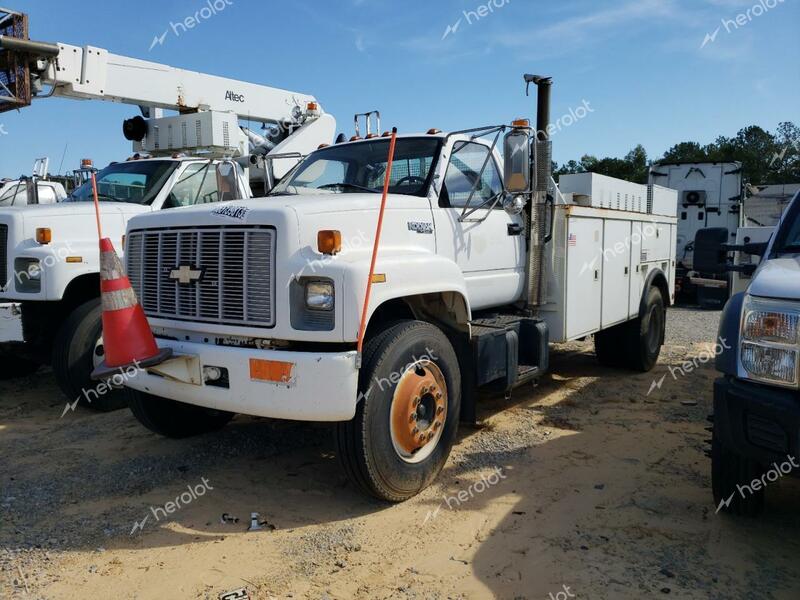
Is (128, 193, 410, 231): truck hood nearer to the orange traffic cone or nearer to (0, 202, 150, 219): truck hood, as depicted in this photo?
the orange traffic cone

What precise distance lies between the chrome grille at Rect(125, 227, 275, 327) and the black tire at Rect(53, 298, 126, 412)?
72.5 inches

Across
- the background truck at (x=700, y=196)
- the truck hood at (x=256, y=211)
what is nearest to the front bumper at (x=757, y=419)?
the truck hood at (x=256, y=211)

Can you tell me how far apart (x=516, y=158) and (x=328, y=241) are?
179 centimetres

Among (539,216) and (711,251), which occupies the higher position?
(539,216)

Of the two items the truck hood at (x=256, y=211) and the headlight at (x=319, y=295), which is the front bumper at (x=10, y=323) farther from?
the headlight at (x=319, y=295)

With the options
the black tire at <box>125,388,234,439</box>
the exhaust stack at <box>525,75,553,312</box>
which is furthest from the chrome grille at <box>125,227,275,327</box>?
the exhaust stack at <box>525,75,553,312</box>

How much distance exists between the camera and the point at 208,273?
389 cm

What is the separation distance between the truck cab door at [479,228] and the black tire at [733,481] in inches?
81.2

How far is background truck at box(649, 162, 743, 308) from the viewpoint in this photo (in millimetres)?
16203

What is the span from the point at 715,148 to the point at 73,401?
43573mm

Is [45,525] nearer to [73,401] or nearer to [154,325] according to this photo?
[154,325]

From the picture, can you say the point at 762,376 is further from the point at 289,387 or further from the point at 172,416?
the point at 172,416

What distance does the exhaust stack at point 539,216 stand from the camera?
549cm

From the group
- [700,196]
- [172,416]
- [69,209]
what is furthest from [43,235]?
[700,196]
